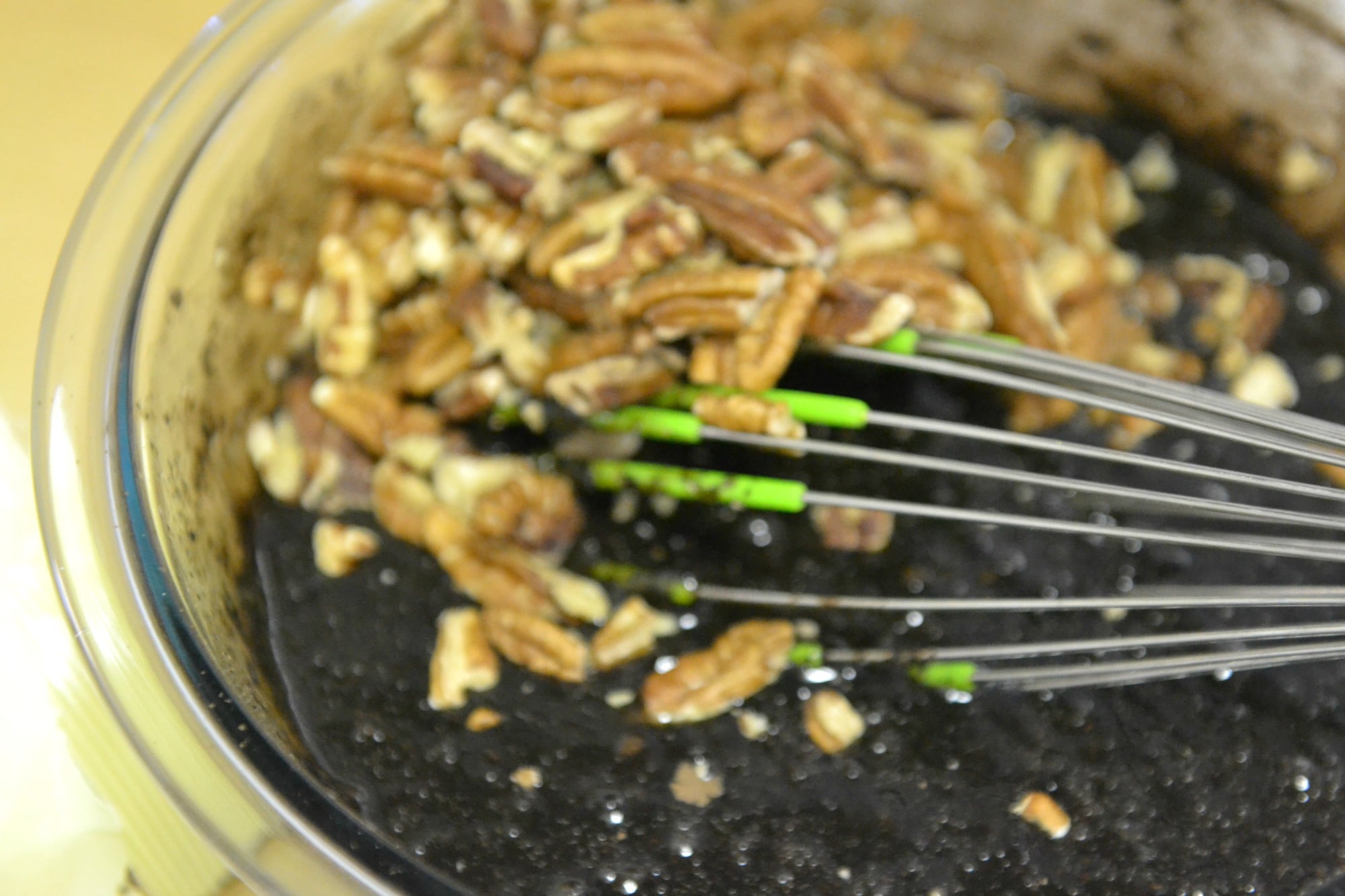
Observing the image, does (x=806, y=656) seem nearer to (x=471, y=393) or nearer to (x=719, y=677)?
(x=719, y=677)

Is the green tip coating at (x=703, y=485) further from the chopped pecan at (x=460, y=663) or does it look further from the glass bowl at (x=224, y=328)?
the glass bowl at (x=224, y=328)

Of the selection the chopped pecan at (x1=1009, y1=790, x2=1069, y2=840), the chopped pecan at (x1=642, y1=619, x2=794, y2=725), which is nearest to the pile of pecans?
the chopped pecan at (x1=642, y1=619, x2=794, y2=725)

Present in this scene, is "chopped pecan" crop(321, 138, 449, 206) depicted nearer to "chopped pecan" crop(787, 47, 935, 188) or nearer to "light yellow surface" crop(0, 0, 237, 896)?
"light yellow surface" crop(0, 0, 237, 896)

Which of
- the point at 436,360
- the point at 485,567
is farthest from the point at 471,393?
the point at 485,567

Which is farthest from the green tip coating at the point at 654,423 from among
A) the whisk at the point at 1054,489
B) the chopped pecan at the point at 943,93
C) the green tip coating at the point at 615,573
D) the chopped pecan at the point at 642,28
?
the chopped pecan at the point at 943,93

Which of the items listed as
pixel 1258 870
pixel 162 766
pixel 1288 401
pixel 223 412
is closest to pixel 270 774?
pixel 162 766

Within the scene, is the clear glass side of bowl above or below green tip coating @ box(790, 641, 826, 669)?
above

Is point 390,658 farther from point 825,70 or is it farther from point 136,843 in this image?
point 825,70
